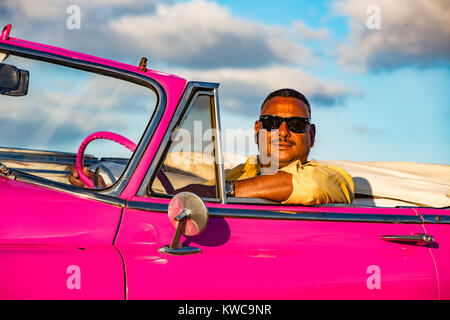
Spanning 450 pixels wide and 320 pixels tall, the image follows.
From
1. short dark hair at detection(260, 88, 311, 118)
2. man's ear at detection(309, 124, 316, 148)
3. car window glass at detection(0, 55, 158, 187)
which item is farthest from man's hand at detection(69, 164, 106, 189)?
man's ear at detection(309, 124, 316, 148)

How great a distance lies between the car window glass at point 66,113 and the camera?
241 cm

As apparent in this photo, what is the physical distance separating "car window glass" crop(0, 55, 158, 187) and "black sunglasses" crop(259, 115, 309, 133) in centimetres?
112

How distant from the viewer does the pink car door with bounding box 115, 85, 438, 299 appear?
2.16 metres

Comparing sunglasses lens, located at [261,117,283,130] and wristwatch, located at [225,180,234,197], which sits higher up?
sunglasses lens, located at [261,117,283,130]

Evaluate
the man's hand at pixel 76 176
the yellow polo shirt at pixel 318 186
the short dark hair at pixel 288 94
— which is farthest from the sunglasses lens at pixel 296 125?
the man's hand at pixel 76 176

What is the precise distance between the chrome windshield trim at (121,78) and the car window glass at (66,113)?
2cm

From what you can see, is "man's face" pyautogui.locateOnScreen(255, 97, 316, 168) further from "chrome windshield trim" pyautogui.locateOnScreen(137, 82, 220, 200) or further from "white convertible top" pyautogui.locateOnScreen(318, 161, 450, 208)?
"chrome windshield trim" pyautogui.locateOnScreen(137, 82, 220, 200)

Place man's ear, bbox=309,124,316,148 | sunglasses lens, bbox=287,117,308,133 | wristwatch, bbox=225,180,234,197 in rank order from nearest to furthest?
wristwatch, bbox=225,180,234,197
sunglasses lens, bbox=287,117,308,133
man's ear, bbox=309,124,316,148

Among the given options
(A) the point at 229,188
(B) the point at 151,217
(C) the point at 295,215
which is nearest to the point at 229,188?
(A) the point at 229,188

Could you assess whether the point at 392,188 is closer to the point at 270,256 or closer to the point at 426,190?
the point at 426,190

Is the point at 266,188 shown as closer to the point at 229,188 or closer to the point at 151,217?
the point at 229,188

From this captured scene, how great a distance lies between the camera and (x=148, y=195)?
233 cm

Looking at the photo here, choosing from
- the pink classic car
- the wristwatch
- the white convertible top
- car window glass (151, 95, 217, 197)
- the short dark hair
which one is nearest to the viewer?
the pink classic car

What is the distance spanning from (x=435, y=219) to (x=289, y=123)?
108 centimetres
